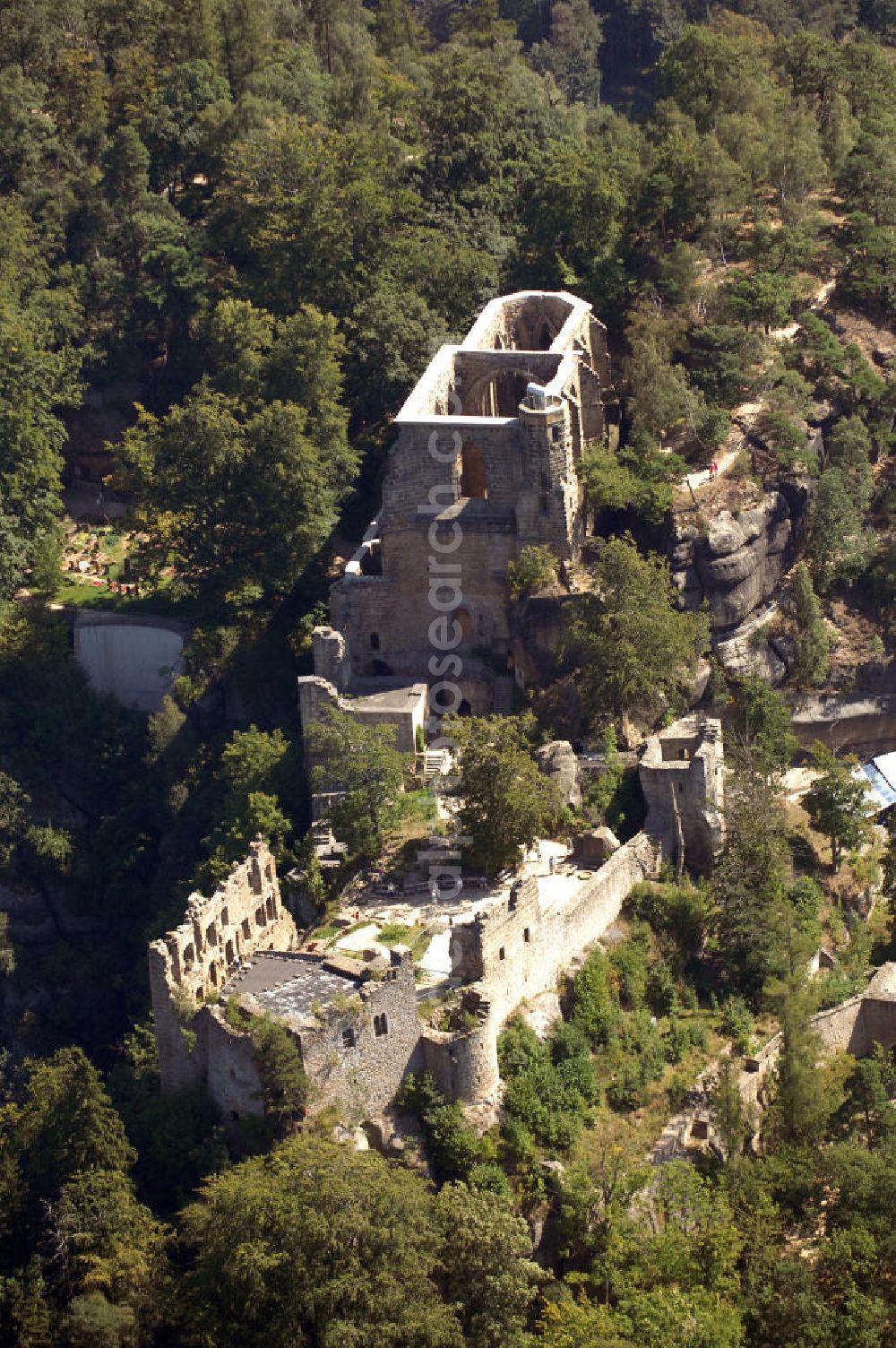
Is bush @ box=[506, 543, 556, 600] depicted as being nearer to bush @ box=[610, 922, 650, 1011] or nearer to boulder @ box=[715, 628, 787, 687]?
boulder @ box=[715, 628, 787, 687]

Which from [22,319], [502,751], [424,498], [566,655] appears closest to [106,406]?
[22,319]

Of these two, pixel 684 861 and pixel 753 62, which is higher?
pixel 753 62

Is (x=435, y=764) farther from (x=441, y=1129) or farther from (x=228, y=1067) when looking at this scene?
(x=228, y=1067)

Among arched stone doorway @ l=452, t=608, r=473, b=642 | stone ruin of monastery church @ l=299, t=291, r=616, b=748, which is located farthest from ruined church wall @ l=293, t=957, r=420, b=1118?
arched stone doorway @ l=452, t=608, r=473, b=642

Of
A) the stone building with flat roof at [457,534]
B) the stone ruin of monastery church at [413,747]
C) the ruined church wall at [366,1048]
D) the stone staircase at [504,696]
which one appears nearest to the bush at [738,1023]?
the stone ruin of monastery church at [413,747]

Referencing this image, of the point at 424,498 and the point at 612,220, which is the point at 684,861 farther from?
the point at 612,220

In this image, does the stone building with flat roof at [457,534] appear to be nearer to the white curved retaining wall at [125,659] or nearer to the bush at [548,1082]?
the white curved retaining wall at [125,659]
